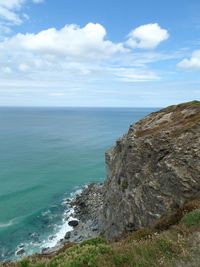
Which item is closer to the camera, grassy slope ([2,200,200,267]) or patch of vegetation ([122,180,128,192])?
grassy slope ([2,200,200,267])

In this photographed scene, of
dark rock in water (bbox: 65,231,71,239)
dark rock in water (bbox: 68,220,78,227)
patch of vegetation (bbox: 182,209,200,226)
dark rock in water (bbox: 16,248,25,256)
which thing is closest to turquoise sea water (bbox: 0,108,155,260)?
dark rock in water (bbox: 16,248,25,256)

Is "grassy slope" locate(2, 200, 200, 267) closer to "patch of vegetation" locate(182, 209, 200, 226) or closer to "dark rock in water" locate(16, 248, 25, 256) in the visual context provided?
"patch of vegetation" locate(182, 209, 200, 226)

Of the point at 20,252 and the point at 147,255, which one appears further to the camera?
the point at 20,252

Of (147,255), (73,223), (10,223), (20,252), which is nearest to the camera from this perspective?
(147,255)

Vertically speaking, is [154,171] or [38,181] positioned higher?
[154,171]

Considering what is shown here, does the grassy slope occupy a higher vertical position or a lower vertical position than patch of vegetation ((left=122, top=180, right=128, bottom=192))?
higher

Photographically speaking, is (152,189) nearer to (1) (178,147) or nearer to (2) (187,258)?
(1) (178,147)

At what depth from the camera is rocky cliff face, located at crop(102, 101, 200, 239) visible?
1448 inches

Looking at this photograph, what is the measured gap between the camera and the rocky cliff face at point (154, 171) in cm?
3678

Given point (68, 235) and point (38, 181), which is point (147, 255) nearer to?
point (68, 235)

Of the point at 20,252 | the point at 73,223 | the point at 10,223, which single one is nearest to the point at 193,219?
the point at 20,252

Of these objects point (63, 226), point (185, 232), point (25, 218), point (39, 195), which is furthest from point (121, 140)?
point (185, 232)

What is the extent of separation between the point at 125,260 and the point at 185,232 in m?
4.13

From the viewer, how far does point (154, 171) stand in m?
41.8
